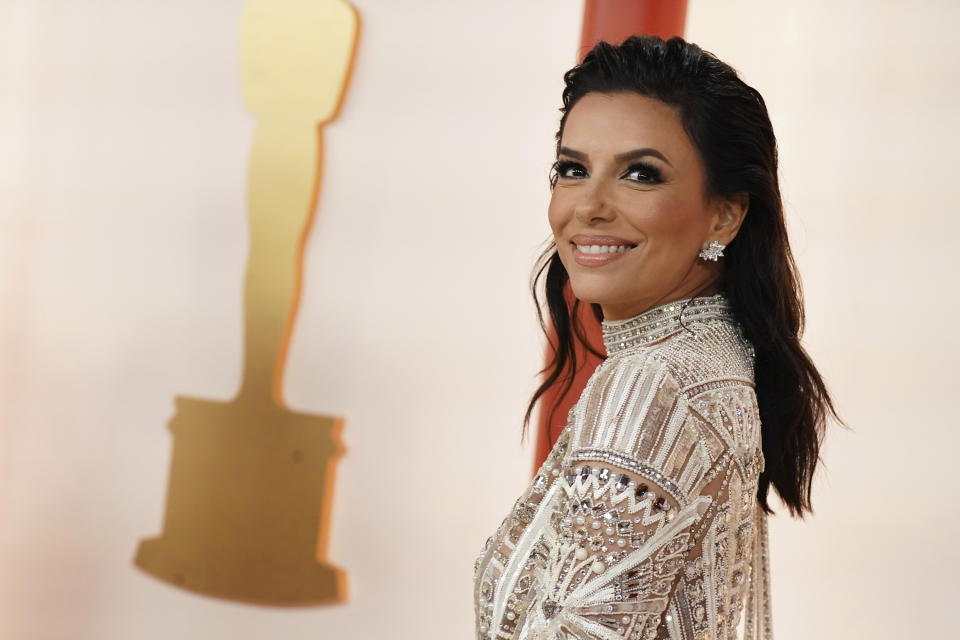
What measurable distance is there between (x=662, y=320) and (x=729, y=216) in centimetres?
16

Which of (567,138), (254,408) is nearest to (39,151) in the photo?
(254,408)

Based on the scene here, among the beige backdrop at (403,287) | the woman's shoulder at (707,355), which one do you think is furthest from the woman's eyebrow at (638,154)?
the beige backdrop at (403,287)

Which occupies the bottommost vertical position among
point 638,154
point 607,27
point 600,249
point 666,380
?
point 666,380

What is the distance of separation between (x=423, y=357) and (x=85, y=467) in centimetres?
99

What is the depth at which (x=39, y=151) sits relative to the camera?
2.78m

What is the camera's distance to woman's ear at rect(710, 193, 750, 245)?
1.29m

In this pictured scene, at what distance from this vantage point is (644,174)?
4.06ft

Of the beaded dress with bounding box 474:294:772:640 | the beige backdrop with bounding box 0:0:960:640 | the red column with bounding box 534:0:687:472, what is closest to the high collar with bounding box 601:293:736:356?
the beaded dress with bounding box 474:294:772:640

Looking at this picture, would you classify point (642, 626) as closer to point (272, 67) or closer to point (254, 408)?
point (254, 408)

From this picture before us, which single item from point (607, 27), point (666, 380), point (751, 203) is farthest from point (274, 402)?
point (666, 380)

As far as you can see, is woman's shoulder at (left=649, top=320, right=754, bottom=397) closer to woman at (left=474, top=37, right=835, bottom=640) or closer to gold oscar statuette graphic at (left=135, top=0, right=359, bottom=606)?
woman at (left=474, top=37, right=835, bottom=640)

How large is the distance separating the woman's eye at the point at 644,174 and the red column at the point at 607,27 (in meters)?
0.81

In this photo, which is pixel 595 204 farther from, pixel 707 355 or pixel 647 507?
pixel 647 507

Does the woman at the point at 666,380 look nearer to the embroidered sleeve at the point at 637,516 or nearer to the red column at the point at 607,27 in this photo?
the embroidered sleeve at the point at 637,516
